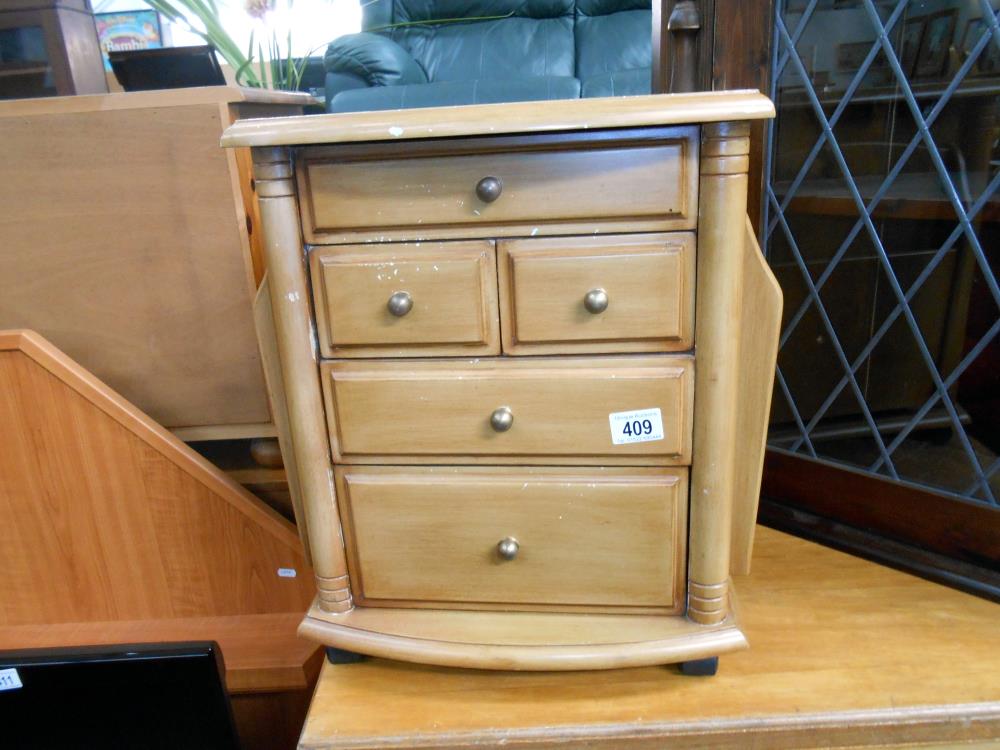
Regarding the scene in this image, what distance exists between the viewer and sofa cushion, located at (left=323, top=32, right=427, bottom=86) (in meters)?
2.14

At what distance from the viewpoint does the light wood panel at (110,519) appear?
1.10 m

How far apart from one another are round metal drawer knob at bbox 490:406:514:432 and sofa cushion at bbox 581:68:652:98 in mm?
1452

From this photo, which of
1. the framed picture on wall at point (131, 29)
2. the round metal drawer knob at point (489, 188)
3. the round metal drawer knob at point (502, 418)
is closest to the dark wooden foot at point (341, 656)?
the round metal drawer knob at point (502, 418)

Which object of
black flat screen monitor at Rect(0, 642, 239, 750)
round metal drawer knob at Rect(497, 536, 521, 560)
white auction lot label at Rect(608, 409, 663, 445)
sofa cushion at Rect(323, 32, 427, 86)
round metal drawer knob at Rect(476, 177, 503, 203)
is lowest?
black flat screen monitor at Rect(0, 642, 239, 750)

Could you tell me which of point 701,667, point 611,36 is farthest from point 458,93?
point 701,667

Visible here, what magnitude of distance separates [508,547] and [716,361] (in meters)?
0.32

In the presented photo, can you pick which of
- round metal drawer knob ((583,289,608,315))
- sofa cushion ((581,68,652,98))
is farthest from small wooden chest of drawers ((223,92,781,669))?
sofa cushion ((581,68,652,98))

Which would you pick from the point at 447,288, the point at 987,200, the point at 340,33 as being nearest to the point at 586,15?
the point at 340,33

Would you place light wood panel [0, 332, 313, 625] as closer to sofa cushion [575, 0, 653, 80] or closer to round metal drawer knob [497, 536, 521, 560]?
round metal drawer knob [497, 536, 521, 560]

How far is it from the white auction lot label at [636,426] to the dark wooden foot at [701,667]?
29 centimetres

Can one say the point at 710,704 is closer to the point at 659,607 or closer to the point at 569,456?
the point at 659,607

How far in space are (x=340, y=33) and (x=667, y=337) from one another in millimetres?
1924

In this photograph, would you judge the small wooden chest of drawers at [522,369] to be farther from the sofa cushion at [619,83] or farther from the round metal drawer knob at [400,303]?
the sofa cushion at [619,83]

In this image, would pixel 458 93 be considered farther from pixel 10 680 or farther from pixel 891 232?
pixel 10 680
